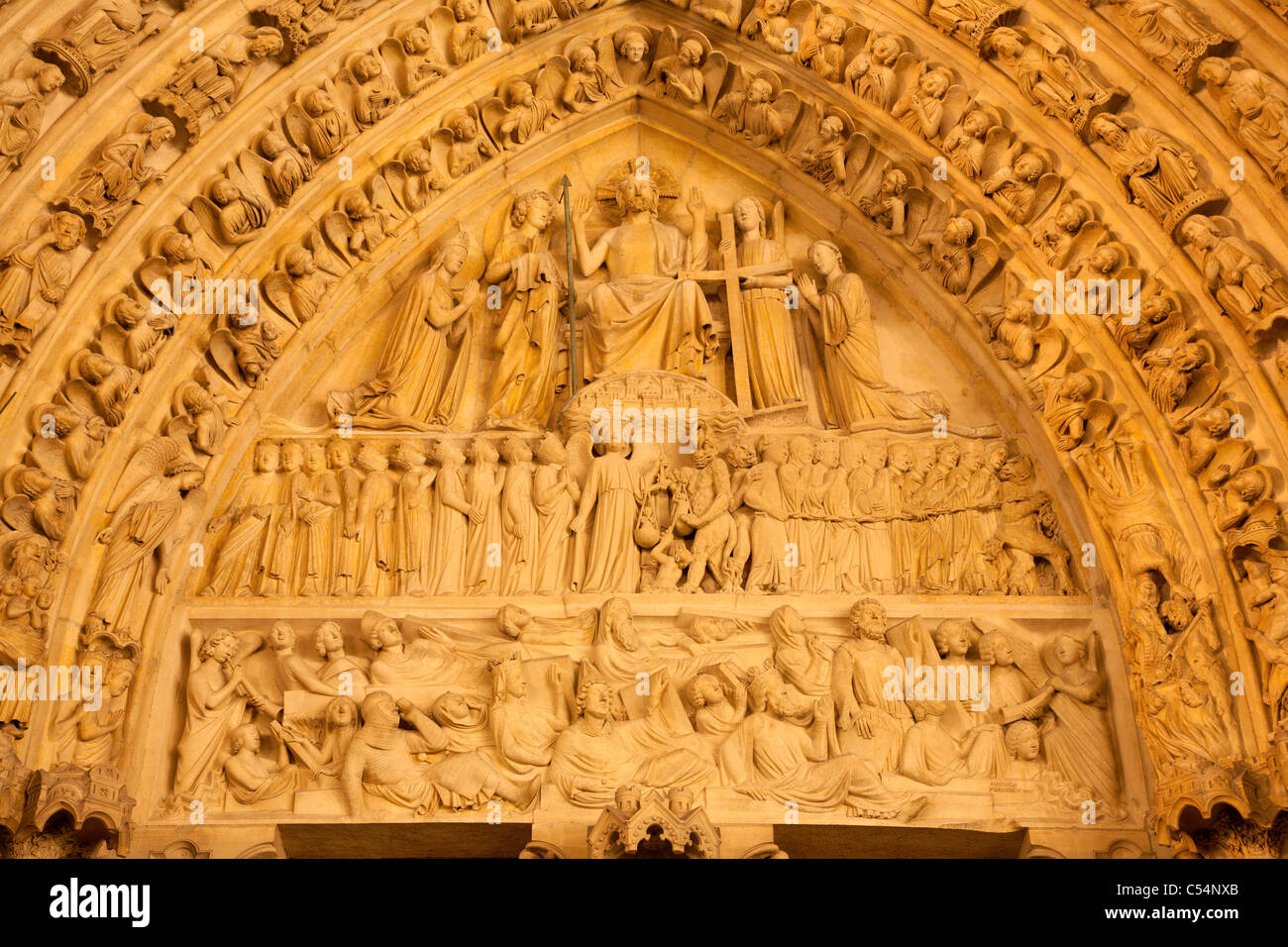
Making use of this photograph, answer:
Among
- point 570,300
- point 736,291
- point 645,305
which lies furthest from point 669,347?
point 570,300

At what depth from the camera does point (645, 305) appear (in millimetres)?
10352

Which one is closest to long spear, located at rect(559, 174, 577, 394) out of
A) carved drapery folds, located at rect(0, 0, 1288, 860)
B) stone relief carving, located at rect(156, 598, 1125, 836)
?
carved drapery folds, located at rect(0, 0, 1288, 860)

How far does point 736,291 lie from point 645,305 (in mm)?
599

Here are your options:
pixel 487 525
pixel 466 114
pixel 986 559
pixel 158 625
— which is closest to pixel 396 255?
pixel 466 114

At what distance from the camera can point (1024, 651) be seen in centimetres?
925

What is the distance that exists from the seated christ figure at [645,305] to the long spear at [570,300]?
102 mm

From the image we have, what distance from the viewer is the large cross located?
1020cm

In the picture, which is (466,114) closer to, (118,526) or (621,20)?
(621,20)

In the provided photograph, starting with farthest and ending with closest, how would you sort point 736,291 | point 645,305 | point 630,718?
point 736,291, point 645,305, point 630,718

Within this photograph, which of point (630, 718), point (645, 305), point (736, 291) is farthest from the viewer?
point (736, 291)

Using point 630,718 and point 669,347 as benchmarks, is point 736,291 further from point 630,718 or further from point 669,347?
point 630,718

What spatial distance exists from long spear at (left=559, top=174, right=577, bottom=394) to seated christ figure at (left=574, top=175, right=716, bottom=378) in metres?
0.10

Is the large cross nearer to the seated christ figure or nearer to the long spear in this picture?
the seated christ figure

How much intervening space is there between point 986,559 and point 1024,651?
61cm
